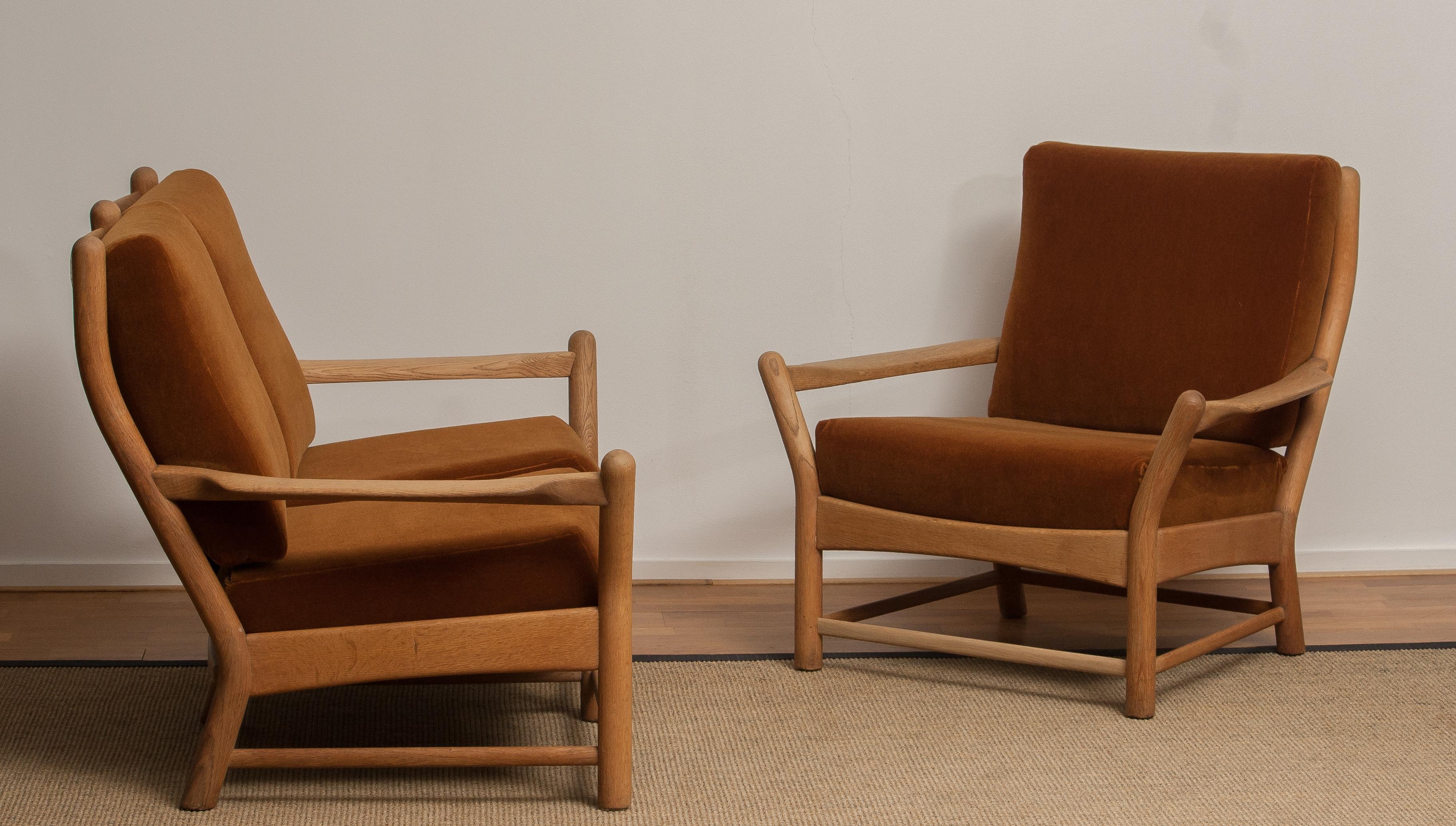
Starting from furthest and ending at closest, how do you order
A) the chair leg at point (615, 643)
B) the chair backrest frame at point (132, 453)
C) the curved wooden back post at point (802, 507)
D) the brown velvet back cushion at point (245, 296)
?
the curved wooden back post at point (802, 507)
the brown velvet back cushion at point (245, 296)
the chair leg at point (615, 643)
the chair backrest frame at point (132, 453)

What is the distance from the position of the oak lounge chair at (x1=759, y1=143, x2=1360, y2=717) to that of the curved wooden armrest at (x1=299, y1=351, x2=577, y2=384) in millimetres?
397

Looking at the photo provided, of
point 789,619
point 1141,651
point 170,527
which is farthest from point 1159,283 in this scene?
point 170,527

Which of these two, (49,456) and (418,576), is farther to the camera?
(49,456)

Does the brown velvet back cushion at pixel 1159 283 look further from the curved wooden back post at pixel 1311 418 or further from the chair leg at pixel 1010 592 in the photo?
the chair leg at pixel 1010 592

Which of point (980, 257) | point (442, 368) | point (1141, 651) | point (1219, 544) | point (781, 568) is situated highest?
point (980, 257)

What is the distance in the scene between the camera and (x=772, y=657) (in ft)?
7.39

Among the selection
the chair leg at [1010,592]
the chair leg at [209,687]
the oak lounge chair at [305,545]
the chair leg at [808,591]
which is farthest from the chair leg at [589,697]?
the chair leg at [1010,592]

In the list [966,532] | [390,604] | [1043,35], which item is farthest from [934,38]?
[390,604]

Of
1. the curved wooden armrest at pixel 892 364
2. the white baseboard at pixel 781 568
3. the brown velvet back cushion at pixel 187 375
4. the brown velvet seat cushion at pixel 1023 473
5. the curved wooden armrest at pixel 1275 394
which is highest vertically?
the brown velvet back cushion at pixel 187 375

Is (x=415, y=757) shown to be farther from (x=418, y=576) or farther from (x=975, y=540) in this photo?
(x=975, y=540)

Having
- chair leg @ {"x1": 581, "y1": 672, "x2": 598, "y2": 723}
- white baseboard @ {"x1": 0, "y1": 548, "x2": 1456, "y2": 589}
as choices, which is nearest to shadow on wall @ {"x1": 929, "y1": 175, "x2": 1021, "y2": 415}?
white baseboard @ {"x1": 0, "y1": 548, "x2": 1456, "y2": 589}

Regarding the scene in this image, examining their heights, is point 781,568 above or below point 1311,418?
below

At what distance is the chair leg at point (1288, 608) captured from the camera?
7.27 ft

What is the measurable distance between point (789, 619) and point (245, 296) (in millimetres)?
1219
